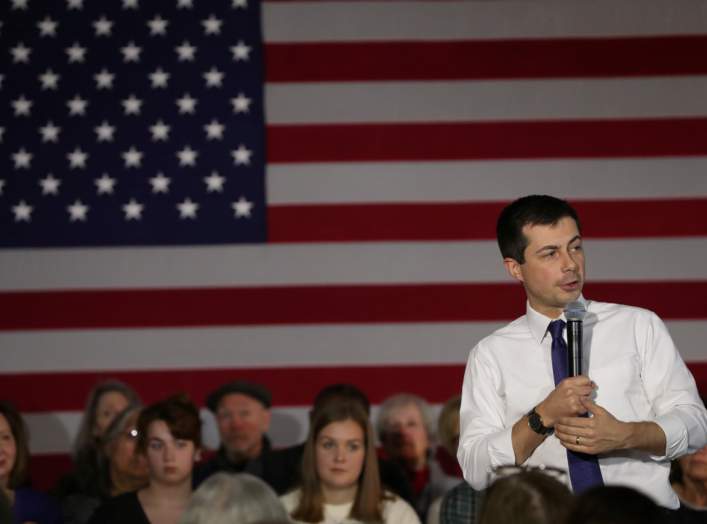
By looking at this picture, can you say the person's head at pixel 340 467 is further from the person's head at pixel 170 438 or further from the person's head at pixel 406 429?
the person's head at pixel 406 429

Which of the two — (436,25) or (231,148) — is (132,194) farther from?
(436,25)

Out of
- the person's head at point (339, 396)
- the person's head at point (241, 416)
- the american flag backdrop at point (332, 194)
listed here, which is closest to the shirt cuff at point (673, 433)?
the person's head at point (339, 396)

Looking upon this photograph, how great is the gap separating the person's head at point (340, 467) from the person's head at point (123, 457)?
755mm

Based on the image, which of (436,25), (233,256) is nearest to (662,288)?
(436,25)

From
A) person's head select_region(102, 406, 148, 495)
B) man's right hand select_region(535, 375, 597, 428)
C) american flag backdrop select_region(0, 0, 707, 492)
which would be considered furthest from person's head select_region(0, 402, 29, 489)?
man's right hand select_region(535, 375, 597, 428)

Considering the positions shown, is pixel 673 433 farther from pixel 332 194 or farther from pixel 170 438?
pixel 332 194

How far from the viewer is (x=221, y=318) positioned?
6.05 meters

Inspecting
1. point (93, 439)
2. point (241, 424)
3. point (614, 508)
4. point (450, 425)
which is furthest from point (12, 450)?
point (614, 508)

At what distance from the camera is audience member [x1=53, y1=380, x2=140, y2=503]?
500 cm

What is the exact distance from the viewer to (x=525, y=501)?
2.02m

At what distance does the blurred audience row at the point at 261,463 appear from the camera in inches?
169

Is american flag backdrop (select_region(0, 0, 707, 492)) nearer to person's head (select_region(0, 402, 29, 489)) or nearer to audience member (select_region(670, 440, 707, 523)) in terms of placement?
person's head (select_region(0, 402, 29, 489))

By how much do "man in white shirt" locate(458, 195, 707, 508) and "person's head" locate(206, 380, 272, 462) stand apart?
2.69m

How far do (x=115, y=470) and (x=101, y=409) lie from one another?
560mm
